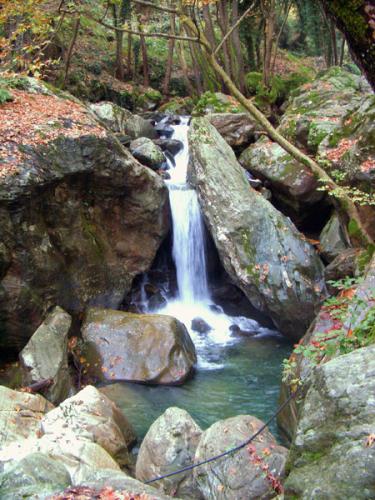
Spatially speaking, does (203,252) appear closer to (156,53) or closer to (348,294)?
(348,294)

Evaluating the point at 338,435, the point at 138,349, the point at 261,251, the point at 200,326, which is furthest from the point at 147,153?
the point at 338,435

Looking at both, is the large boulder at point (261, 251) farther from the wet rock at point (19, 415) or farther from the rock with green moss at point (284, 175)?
the wet rock at point (19, 415)

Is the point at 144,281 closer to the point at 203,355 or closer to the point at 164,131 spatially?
the point at 203,355

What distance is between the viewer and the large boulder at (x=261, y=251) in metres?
9.54

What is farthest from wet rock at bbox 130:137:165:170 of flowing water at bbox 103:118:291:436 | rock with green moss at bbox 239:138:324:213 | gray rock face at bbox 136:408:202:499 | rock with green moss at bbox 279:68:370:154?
gray rock face at bbox 136:408:202:499

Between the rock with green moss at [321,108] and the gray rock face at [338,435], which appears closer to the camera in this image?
the gray rock face at [338,435]

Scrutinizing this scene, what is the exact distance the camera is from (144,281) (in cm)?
1163

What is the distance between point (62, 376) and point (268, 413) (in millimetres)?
3334

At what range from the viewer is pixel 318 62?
3234 centimetres

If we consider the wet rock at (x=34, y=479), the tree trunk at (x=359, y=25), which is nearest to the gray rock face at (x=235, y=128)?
the wet rock at (x=34, y=479)

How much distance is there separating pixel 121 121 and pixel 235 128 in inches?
133

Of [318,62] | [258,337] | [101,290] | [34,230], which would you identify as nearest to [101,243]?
[101,290]

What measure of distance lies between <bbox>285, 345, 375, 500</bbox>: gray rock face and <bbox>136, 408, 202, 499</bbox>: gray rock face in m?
2.73

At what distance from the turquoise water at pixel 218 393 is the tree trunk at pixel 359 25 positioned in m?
5.76
